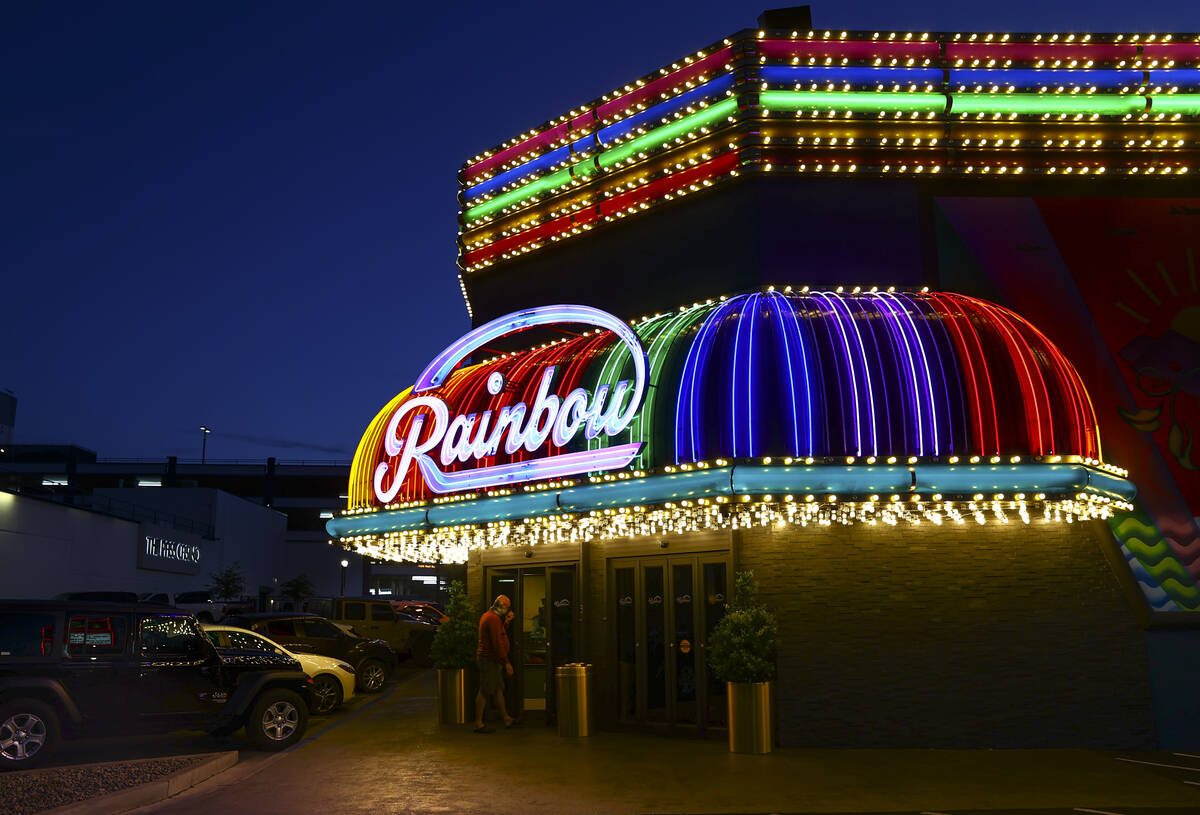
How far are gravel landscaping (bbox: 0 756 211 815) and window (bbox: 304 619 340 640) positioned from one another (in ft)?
30.9

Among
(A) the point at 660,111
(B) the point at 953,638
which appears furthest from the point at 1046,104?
(B) the point at 953,638

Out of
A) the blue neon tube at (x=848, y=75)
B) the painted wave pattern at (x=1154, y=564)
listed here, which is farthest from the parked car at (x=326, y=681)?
the painted wave pattern at (x=1154, y=564)

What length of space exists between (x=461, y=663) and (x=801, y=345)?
780cm

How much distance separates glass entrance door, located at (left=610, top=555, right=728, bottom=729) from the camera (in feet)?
45.4

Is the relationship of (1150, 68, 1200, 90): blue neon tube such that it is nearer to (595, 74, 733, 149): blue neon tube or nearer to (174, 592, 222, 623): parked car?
(595, 74, 733, 149): blue neon tube

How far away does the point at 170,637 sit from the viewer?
13.1 meters

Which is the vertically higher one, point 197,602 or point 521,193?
point 521,193

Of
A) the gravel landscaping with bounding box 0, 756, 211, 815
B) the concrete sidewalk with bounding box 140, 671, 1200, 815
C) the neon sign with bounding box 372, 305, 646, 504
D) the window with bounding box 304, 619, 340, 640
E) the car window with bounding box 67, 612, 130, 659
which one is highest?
the neon sign with bounding box 372, 305, 646, 504

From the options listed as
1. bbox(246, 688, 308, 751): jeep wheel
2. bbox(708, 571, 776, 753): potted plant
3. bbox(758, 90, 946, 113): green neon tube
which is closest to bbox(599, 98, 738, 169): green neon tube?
bbox(758, 90, 946, 113): green neon tube

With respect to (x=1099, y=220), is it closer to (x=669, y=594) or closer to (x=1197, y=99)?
(x=1197, y=99)

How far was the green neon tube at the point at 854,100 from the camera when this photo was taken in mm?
15117

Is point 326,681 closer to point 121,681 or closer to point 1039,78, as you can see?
point 121,681

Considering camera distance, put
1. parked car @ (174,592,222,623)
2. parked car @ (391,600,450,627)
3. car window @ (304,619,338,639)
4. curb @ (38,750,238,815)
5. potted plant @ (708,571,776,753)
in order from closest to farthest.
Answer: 1. curb @ (38,750,238,815)
2. potted plant @ (708,571,776,753)
3. car window @ (304,619,338,639)
4. parked car @ (391,600,450,627)
5. parked car @ (174,592,222,623)

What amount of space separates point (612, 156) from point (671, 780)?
10452 millimetres
